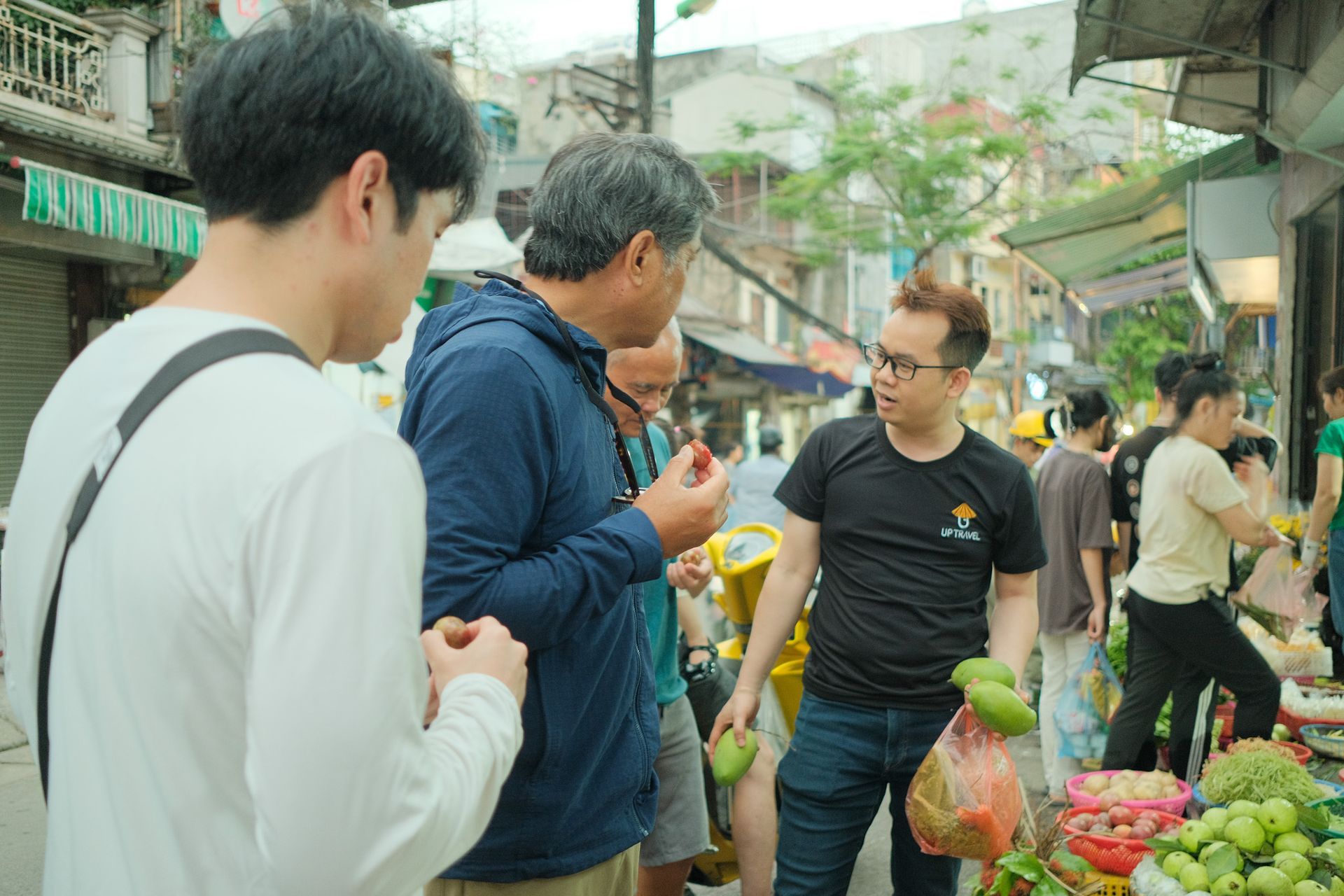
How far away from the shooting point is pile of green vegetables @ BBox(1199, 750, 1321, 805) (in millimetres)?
3873

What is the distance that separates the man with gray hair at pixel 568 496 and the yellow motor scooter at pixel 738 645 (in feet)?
7.85

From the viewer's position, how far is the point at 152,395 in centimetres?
102

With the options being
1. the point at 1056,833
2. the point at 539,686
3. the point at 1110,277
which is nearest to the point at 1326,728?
the point at 1056,833

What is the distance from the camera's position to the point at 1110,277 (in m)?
14.5

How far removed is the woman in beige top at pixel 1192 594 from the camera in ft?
16.2

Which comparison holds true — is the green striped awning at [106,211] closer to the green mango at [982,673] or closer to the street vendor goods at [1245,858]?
the green mango at [982,673]

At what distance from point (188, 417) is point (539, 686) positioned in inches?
36.8

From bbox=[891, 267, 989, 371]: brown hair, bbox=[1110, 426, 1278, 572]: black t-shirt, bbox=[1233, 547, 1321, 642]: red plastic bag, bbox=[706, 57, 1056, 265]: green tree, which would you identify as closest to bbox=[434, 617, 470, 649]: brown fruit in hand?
bbox=[891, 267, 989, 371]: brown hair

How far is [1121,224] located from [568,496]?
33.5 feet

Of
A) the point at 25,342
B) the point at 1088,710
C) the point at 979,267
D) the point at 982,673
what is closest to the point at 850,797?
the point at 982,673

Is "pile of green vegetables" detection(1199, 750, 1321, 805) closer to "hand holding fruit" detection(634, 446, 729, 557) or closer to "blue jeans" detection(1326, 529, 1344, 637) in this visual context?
"blue jeans" detection(1326, 529, 1344, 637)

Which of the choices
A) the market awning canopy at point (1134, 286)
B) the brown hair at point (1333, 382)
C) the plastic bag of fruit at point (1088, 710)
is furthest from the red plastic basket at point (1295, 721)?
the market awning canopy at point (1134, 286)

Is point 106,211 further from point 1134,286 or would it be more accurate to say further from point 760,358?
point 760,358

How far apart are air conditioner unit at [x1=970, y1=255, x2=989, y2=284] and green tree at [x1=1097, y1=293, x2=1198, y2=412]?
881 cm
